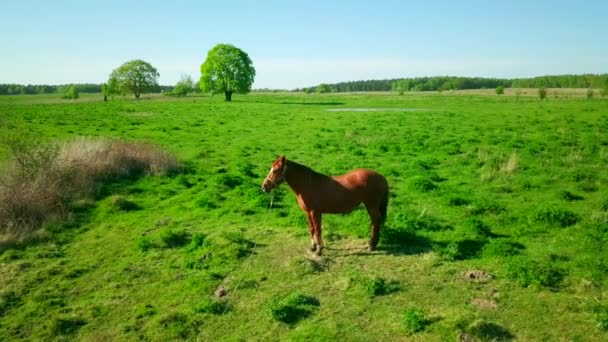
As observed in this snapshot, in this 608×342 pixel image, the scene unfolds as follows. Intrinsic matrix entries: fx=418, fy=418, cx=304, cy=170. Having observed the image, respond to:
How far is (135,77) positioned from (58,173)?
89.6 metres

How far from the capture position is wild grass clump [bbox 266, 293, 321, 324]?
775 cm

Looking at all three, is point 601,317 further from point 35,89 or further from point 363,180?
point 35,89

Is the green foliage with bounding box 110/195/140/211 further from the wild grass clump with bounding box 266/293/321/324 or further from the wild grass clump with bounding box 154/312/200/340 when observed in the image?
the wild grass clump with bounding box 266/293/321/324

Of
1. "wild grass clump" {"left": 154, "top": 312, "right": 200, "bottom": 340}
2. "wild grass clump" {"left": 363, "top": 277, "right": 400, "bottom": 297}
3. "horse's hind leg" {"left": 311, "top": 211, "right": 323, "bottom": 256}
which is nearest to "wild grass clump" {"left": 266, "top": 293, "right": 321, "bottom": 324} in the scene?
"wild grass clump" {"left": 363, "top": 277, "right": 400, "bottom": 297}

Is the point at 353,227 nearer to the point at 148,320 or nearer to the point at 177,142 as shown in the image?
the point at 148,320

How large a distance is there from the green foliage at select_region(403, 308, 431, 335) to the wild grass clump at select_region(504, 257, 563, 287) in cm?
252

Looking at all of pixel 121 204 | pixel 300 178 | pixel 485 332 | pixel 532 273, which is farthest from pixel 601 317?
pixel 121 204

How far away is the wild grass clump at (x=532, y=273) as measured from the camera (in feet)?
27.9

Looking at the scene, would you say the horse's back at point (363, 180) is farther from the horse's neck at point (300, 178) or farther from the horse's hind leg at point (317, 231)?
the horse's hind leg at point (317, 231)

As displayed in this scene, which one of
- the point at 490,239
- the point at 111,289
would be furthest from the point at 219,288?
the point at 490,239

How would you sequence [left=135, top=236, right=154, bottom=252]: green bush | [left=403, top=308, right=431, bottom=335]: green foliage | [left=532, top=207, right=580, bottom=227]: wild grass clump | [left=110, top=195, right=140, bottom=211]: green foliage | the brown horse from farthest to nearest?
[left=110, top=195, right=140, bottom=211]: green foliage, [left=532, top=207, right=580, bottom=227]: wild grass clump, [left=135, top=236, right=154, bottom=252]: green bush, the brown horse, [left=403, top=308, right=431, bottom=335]: green foliage

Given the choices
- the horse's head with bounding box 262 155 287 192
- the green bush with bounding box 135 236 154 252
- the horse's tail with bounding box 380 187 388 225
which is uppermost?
the horse's head with bounding box 262 155 287 192

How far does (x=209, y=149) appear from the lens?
2597cm

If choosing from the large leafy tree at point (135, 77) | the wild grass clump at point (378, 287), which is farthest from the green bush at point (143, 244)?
the large leafy tree at point (135, 77)
